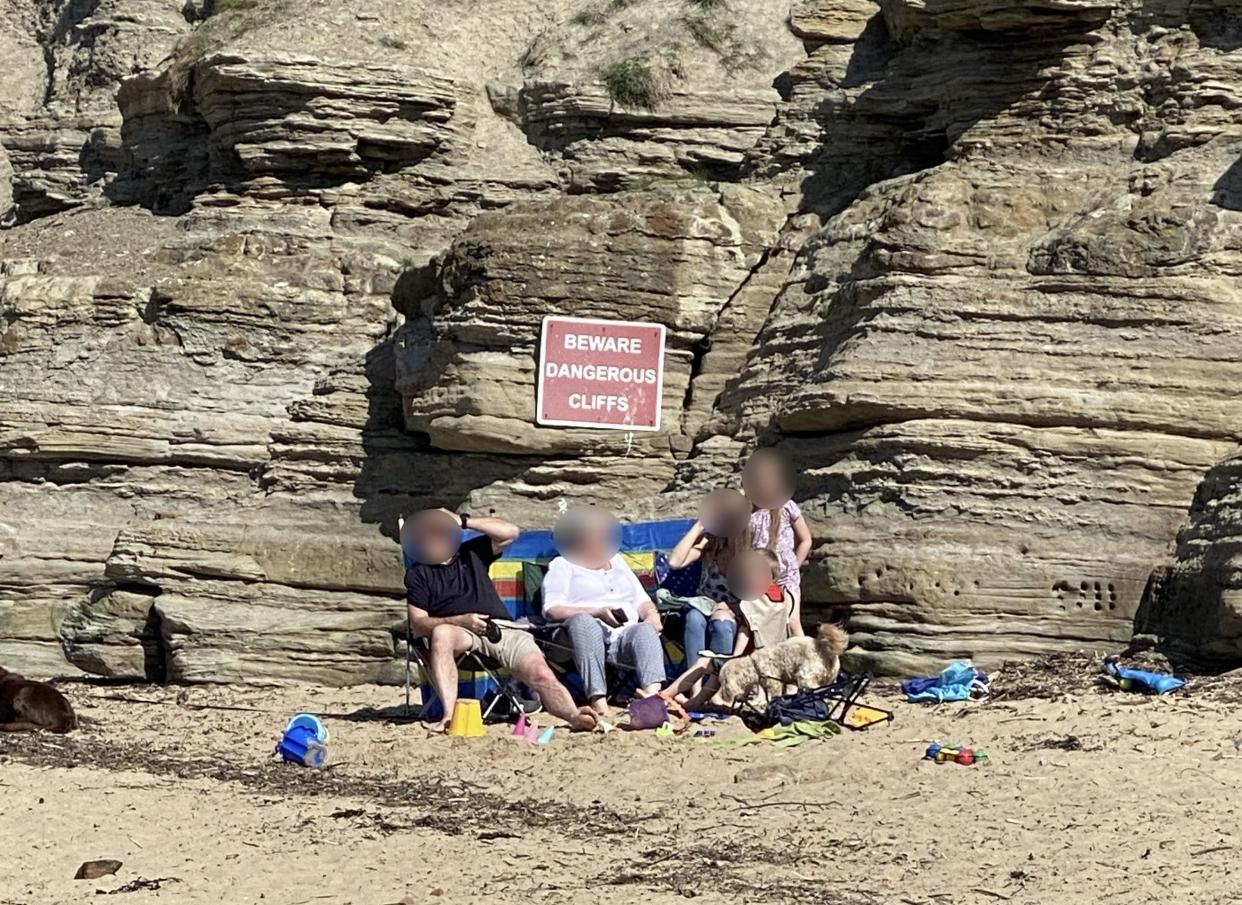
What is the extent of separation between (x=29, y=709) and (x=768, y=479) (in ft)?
14.5

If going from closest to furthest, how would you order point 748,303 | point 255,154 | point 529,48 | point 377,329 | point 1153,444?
point 1153,444
point 748,303
point 377,329
point 255,154
point 529,48

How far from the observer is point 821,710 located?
34.1 ft

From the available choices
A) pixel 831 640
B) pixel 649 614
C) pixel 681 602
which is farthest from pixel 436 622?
pixel 831 640

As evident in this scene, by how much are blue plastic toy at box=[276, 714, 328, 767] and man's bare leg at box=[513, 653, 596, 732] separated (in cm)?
110

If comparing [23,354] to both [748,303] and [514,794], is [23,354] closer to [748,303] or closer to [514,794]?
[748,303]

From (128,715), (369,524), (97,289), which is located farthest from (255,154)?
(128,715)

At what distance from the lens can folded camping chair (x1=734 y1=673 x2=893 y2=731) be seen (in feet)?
34.0

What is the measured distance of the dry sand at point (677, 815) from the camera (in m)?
7.77

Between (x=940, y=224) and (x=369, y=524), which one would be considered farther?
(x=369, y=524)

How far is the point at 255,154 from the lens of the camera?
1833cm

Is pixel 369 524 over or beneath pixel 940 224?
beneath

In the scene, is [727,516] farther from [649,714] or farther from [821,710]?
[821,710]

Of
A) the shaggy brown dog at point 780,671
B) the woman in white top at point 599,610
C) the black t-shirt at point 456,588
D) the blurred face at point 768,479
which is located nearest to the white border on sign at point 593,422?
the blurred face at point 768,479

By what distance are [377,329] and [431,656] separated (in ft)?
19.4
